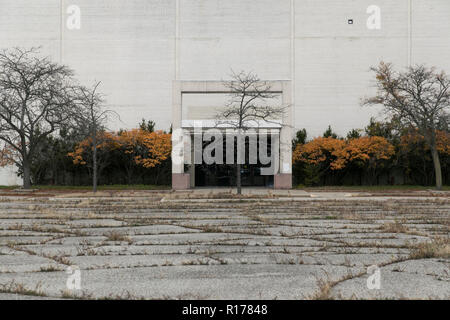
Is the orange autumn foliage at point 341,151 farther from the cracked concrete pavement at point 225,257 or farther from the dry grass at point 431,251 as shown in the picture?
the dry grass at point 431,251

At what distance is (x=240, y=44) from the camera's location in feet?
132

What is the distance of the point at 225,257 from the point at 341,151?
1169 inches

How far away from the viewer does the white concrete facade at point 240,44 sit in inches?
1566

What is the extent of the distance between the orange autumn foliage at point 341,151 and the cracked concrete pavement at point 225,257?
22972 mm

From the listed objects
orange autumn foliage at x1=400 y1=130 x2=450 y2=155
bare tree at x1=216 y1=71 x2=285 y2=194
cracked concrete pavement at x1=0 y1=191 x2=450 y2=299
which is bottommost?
cracked concrete pavement at x1=0 y1=191 x2=450 y2=299

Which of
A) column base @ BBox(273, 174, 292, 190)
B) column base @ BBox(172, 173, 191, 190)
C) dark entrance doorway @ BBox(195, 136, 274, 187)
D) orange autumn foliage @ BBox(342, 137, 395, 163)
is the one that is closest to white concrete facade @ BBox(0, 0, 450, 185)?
orange autumn foliage @ BBox(342, 137, 395, 163)

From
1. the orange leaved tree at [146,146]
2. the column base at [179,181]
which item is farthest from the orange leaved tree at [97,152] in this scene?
the column base at [179,181]

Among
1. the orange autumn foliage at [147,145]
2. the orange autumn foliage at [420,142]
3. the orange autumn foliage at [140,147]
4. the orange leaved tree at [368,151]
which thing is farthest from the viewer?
the orange autumn foliage at [147,145]

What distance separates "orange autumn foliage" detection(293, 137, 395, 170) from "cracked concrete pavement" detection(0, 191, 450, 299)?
23.0m

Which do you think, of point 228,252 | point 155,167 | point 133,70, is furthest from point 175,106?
point 228,252

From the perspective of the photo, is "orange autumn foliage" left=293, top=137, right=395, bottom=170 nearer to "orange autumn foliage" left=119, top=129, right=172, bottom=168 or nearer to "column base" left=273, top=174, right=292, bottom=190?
"column base" left=273, top=174, right=292, bottom=190

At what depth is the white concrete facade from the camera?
3978cm

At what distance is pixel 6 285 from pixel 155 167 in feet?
107
